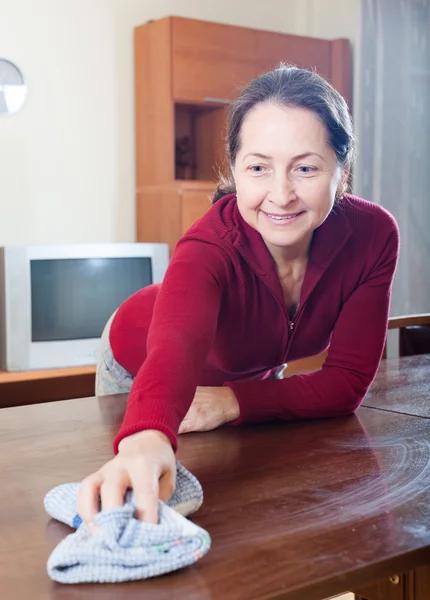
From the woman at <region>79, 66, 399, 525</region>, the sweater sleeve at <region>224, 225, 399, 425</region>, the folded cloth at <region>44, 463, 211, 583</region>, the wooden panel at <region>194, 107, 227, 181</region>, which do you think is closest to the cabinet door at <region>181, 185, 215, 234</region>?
the wooden panel at <region>194, 107, 227, 181</region>

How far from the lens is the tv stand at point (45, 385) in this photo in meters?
2.21

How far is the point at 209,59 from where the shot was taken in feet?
13.2

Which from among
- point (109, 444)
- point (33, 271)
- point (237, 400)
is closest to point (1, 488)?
point (109, 444)

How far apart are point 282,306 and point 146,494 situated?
57cm

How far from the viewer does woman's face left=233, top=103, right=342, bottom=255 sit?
1173 millimetres

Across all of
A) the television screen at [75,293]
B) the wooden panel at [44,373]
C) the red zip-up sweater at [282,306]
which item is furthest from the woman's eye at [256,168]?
the television screen at [75,293]

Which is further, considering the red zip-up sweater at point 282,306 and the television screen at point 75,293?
the television screen at point 75,293

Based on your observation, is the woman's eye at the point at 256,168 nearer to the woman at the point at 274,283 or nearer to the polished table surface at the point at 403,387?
the woman at the point at 274,283

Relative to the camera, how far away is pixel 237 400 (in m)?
1.28

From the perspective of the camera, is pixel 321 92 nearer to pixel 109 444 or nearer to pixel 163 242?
pixel 109 444

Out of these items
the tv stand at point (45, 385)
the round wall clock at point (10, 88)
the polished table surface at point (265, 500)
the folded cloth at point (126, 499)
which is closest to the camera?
the polished table surface at point (265, 500)

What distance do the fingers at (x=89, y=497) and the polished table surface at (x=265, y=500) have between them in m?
0.04

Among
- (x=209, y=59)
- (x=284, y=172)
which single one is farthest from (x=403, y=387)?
(x=209, y=59)

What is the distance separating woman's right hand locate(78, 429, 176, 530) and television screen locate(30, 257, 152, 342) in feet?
9.01
